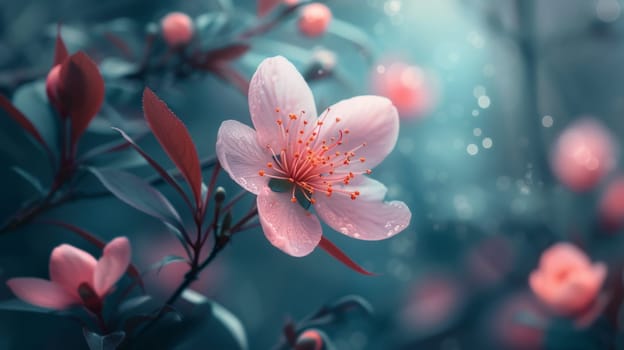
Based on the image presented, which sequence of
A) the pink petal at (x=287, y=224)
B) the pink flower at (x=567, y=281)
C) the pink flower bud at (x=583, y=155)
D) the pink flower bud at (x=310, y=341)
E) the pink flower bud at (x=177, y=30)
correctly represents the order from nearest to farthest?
the pink petal at (x=287, y=224)
the pink flower bud at (x=310, y=341)
the pink flower bud at (x=177, y=30)
the pink flower at (x=567, y=281)
the pink flower bud at (x=583, y=155)

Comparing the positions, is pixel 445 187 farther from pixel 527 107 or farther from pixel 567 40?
pixel 567 40

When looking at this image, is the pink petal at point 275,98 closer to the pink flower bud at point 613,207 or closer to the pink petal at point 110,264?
the pink petal at point 110,264

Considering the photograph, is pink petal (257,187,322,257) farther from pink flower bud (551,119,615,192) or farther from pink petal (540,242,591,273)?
pink flower bud (551,119,615,192)

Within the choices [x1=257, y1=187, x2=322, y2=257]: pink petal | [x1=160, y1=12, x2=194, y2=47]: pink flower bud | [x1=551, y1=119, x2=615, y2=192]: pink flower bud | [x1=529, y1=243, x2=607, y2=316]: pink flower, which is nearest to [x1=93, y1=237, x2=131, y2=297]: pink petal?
[x1=257, y1=187, x2=322, y2=257]: pink petal

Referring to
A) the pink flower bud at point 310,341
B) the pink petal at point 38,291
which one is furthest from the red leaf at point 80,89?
the pink flower bud at point 310,341

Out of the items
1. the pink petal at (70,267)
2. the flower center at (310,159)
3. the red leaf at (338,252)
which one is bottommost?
the pink petal at (70,267)

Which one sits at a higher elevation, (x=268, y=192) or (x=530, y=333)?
(x=268, y=192)

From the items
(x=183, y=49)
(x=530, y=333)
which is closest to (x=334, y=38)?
(x=183, y=49)
